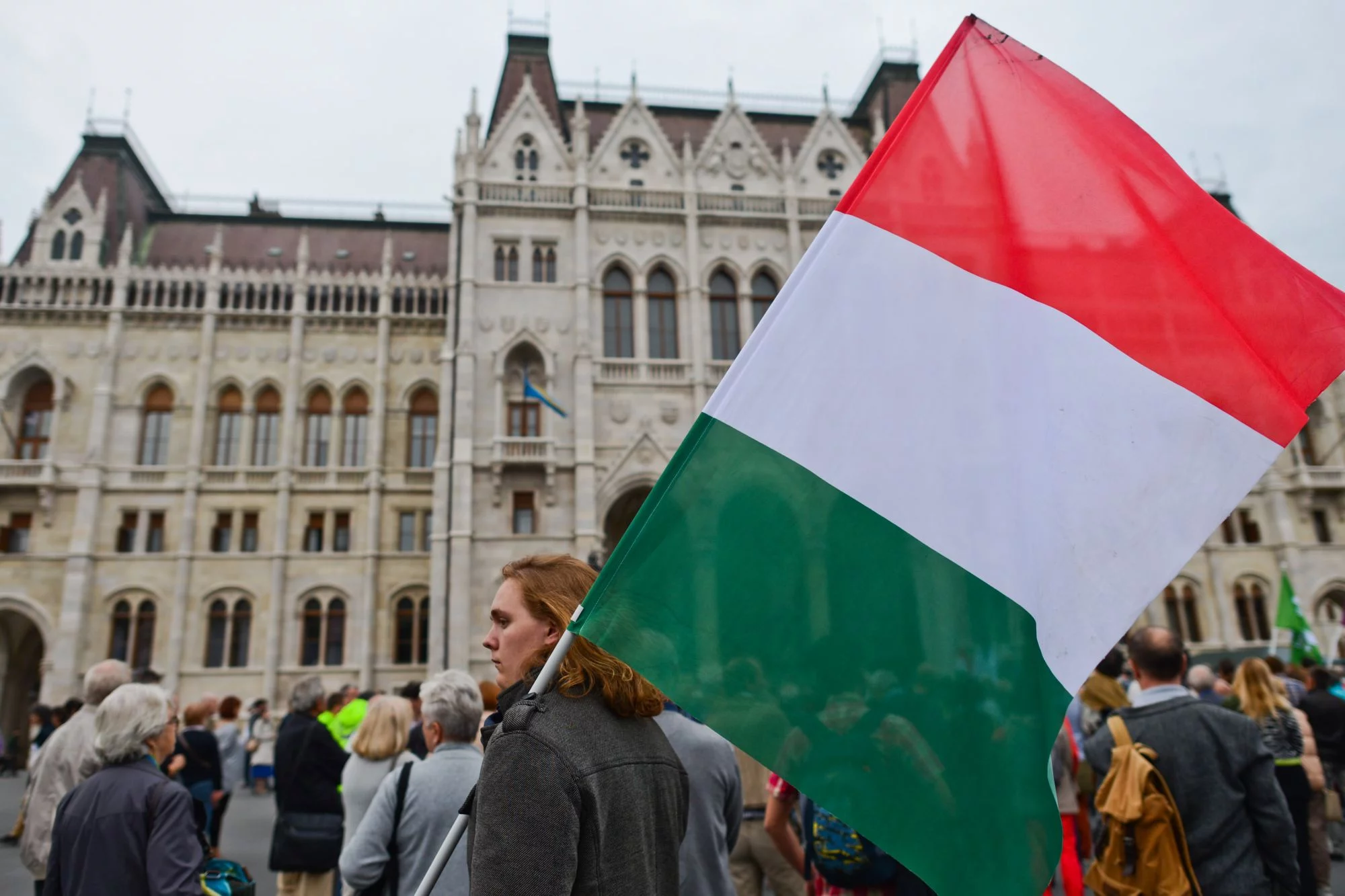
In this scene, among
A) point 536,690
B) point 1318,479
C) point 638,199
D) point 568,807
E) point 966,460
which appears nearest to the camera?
point 568,807

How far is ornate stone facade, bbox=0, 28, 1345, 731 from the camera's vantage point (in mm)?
23812

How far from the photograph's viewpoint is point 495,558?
73.7 ft

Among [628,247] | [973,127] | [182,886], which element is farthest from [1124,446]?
[628,247]

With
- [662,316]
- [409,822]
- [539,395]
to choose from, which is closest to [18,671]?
[539,395]

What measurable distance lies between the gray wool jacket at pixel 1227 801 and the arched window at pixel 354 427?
2783 cm

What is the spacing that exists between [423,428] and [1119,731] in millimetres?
27402

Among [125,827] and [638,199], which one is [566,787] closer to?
[125,827]

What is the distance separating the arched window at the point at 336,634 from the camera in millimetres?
26172

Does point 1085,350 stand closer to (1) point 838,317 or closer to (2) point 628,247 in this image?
(1) point 838,317

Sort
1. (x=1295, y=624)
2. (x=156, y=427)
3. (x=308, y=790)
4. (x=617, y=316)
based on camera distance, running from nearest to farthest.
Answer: (x=308, y=790) < (x=1295, y=624) < (x=617, y=316) < (x=156, y=427)

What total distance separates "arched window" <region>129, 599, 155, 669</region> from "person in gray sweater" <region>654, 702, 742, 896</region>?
89.3 ft

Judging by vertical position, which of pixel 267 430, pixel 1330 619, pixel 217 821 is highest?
pixel 267 430

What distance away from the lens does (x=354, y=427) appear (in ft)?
94.4

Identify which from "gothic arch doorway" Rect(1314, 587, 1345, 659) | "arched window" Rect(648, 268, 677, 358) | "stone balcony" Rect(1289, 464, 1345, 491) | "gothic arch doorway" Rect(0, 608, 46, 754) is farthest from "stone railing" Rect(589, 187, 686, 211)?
"gothic arch doorway" Rect(1314, 587, 1345, 659)
